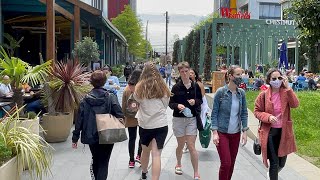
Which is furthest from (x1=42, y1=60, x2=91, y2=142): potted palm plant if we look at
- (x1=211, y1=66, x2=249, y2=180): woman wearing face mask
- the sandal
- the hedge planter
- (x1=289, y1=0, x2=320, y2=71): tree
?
(x1=289, y1=0, x2=320, y2=71): tree

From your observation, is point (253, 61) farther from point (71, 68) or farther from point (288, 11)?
point (71, 68)

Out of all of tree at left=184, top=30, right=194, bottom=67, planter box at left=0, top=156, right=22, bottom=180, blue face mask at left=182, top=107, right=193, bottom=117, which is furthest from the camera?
tree at left=184, top=30, right=194, bottom=67

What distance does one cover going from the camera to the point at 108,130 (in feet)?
17.0

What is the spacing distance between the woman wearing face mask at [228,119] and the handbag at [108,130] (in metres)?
1.21

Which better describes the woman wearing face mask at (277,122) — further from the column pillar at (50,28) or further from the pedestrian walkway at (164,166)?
the column pillar at (50,28)

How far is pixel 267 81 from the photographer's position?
218 inches

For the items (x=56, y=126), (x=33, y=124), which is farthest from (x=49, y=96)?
(x=33, y=124)

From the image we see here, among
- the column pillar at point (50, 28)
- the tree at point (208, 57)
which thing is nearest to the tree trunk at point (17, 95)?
the column pillar at point (50, 28)

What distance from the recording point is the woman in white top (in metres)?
5.60

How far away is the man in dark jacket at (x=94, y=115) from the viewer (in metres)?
5.27

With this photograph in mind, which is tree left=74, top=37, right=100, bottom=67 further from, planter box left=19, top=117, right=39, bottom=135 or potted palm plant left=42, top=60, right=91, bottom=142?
planter box left=19, top=117, right=39, bottom=135

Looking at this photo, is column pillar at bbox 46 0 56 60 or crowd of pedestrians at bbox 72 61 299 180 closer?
crowd of pedestrians at bbox 72 61 299 180

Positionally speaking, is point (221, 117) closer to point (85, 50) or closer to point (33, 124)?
point (33, 124)

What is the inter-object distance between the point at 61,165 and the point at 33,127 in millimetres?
996
